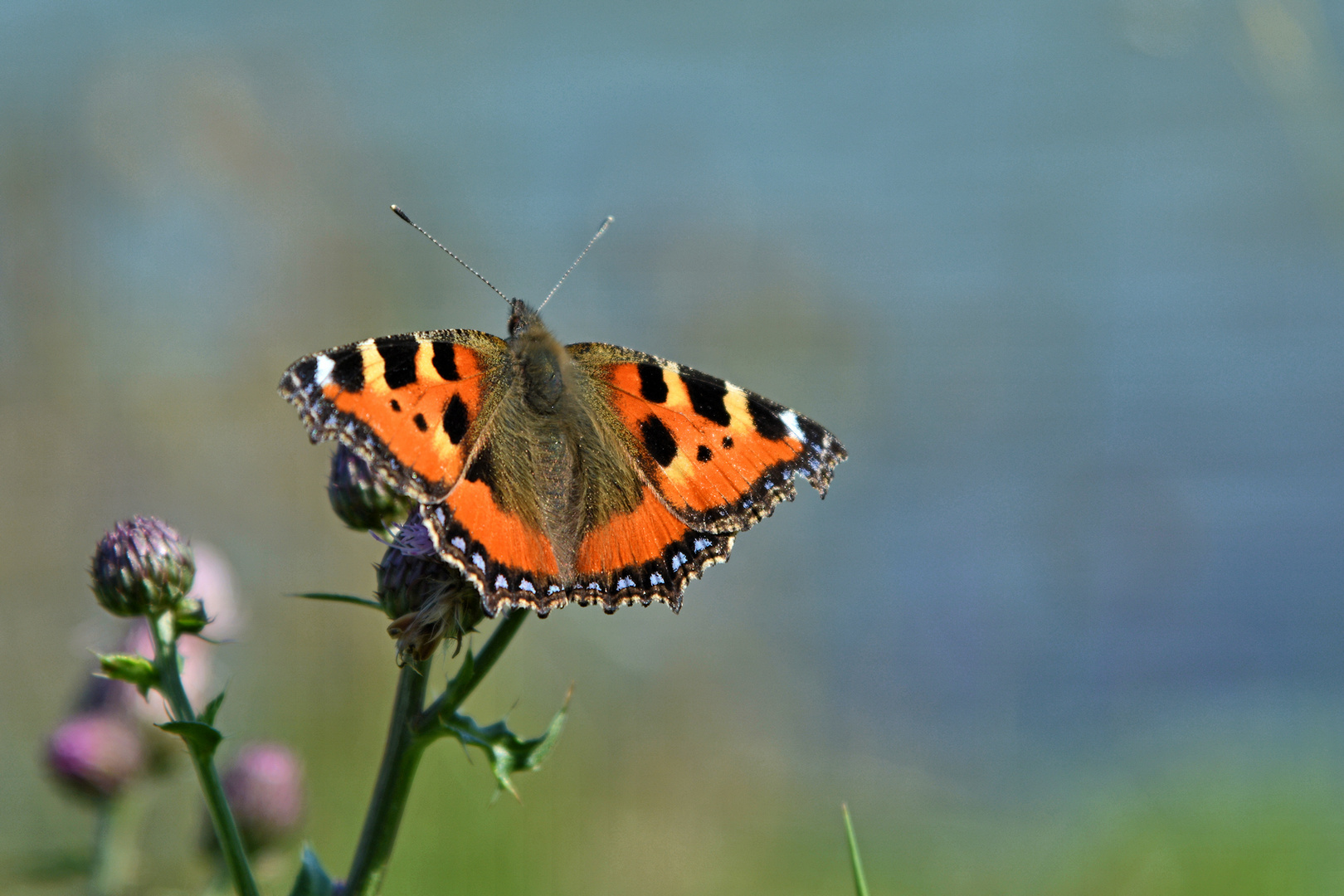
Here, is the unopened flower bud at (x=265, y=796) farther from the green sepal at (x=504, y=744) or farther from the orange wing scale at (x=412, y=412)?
the green sepal at (x=504, y=744)

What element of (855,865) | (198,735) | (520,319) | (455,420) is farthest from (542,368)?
(855,865)

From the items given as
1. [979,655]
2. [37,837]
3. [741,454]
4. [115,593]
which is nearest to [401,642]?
[115,593]

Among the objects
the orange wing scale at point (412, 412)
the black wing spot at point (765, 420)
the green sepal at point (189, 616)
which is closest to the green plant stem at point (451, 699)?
the orange wing scale at point (412, 412)

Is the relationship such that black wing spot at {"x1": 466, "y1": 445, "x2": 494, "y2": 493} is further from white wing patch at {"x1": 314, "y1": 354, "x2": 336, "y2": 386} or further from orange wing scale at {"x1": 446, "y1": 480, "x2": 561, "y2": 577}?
white wing patch at {"x1": 314, "y1": 354, "x2": 336, "y2": 386}

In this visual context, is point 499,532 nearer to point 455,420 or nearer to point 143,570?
point 455,420

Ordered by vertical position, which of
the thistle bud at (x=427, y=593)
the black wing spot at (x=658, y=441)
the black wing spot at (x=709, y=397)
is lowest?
the thistle bud at (x=427, y=593)

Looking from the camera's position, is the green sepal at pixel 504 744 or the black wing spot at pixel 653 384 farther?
the black wing spot at pixel 653 384

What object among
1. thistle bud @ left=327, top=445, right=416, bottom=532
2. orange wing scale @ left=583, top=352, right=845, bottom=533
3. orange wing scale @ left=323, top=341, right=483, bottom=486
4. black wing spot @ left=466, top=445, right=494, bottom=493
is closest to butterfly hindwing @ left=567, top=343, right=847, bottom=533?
orange wing scale @ left=583, top=352, right=845, bottom=533
